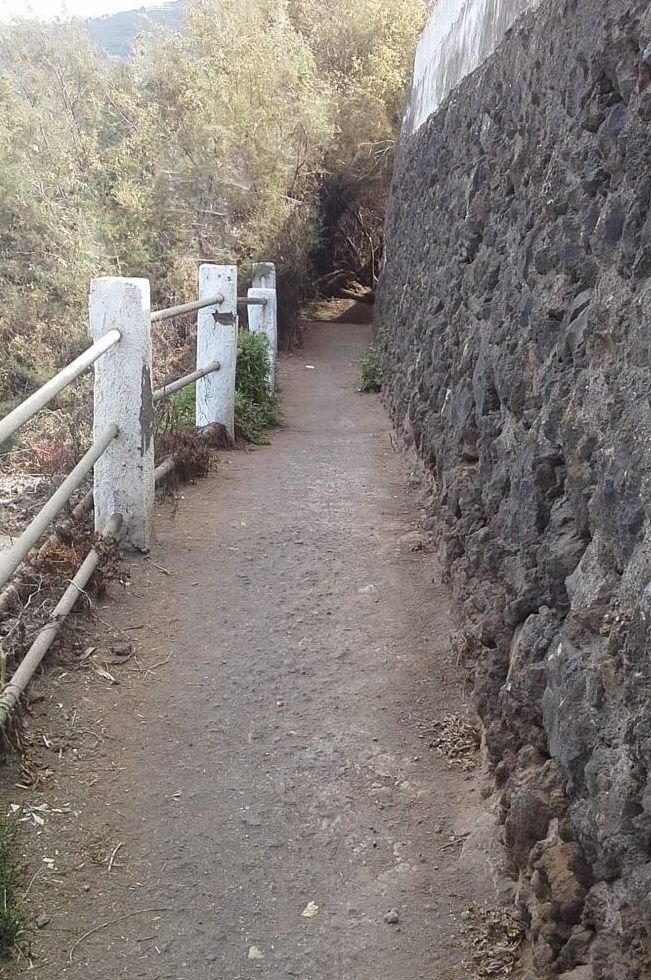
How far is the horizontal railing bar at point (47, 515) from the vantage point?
2.50m

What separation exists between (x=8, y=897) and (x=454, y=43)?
659cm

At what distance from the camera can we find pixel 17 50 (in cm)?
2450

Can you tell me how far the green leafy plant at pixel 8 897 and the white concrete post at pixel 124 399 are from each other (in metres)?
1.93

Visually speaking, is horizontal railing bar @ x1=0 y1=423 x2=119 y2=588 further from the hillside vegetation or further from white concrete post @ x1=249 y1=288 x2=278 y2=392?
the hillside vegetation

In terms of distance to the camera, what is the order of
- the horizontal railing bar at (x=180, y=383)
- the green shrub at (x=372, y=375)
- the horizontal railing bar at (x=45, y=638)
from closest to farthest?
the horizontal railing bar at (x=45, y=638) < the horizontal railing bar at (x=180, y=383) < the green shrub at (x=372, y=375)

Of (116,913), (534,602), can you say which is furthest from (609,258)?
(116,913)

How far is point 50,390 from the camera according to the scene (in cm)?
276

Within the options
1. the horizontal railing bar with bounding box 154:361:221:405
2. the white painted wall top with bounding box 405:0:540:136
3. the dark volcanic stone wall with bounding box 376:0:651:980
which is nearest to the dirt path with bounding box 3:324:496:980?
the dark volcanic stone wall with bounding box 376:0:651:980

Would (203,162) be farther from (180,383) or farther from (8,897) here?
(8,897)

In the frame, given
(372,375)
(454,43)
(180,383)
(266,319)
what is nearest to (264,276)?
(266,319)

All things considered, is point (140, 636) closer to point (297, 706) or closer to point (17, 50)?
point (297, 706)

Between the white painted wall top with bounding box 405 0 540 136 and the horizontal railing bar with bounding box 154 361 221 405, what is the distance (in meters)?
2.65

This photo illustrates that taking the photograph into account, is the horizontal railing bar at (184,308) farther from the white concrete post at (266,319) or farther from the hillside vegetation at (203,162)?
the hillside vegetation at (203,162)

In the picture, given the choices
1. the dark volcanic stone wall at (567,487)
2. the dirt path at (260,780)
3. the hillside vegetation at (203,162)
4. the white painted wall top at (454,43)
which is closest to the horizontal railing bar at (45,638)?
the dirt path at (260,780)
